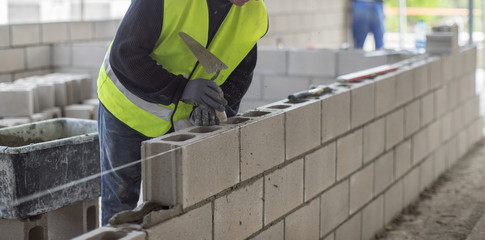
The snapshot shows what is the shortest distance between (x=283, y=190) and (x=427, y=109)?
2.51 metres

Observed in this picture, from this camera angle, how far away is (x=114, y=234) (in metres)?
2.02

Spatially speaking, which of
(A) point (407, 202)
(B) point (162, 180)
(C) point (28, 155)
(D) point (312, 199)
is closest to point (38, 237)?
(C) point (28, 155)

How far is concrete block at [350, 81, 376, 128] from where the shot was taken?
3.63 metres

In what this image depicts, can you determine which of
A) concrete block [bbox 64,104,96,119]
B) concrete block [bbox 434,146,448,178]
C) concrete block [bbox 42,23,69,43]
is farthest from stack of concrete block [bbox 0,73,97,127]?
concrete block [bbox 434,146,448,178]

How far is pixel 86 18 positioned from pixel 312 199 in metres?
5.14

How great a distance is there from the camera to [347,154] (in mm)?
3578

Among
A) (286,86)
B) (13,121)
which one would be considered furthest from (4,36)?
(286,86)

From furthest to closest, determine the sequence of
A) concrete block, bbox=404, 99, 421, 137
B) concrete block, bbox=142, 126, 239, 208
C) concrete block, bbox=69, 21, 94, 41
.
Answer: concrete block, bbox=69, 21, 94, 41
concrete block, bbox=404, 99, 421, 137
concrete block, bbox=142, 126, 239, 208

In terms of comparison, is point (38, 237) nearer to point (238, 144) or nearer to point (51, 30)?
point (238, 144)

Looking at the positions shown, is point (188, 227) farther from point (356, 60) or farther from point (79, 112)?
point (356, 60)

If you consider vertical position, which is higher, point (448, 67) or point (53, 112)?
point (448, 67)

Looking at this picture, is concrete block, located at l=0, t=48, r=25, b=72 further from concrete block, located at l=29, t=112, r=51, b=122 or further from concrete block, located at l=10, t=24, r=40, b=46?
concrete block, located at l=29, t=112, r=51, b=122

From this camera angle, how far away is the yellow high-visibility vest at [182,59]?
8.52ft

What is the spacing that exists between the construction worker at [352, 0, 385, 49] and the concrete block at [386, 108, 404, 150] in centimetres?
616
